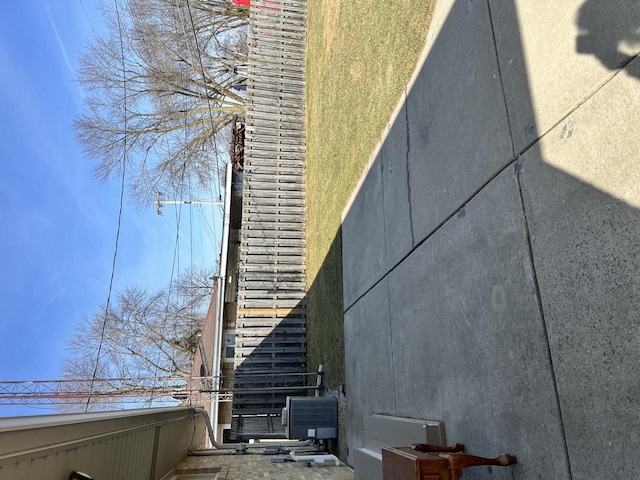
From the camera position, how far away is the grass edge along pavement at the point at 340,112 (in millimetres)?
5172

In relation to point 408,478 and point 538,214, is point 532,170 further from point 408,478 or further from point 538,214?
point 408,478

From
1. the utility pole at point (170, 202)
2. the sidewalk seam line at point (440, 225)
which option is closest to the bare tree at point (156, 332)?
the utility pole at point (170, 202)

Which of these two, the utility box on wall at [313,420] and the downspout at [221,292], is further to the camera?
the downspout at [221,292]

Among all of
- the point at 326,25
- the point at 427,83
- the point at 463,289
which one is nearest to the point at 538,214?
the point at 463,289

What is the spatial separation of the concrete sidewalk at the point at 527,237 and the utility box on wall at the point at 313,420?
3180 mm

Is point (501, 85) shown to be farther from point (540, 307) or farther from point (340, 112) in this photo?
point (340, 112)

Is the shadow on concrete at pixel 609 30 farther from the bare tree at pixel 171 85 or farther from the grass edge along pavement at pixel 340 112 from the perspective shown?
the bare tree at pixel 171 85

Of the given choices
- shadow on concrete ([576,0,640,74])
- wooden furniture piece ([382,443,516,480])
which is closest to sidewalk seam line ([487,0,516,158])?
shadow on concrete ([576,0,640,74])

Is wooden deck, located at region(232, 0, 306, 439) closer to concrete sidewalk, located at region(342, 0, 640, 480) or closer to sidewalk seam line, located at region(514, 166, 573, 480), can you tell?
concrete sidewalk, located at region(342, 0, 640, 480)

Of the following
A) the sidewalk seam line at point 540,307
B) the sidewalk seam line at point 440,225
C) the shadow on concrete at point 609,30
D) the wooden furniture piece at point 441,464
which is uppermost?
the shadow on concrete at point 609,30

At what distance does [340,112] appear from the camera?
309 inches

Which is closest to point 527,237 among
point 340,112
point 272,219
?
point 340,112

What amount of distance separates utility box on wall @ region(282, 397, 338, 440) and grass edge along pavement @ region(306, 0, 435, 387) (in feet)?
1.54

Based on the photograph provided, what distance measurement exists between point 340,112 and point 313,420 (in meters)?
5.46
